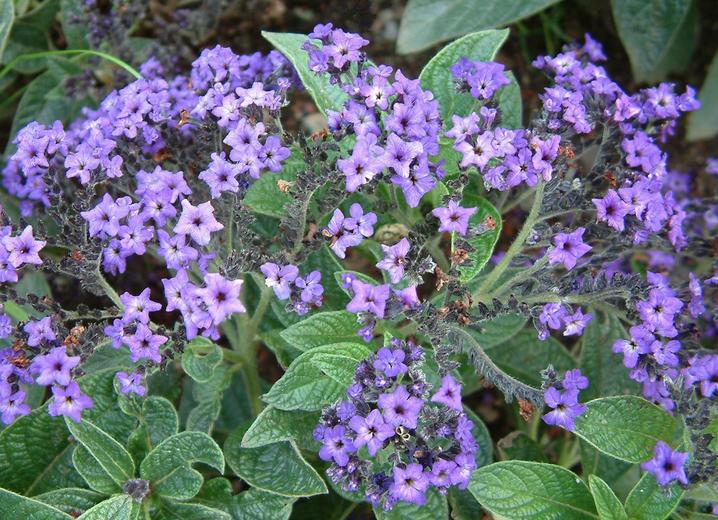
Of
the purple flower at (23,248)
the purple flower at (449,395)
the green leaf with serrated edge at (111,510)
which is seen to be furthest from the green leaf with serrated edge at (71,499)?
the purple flower at (449,395)

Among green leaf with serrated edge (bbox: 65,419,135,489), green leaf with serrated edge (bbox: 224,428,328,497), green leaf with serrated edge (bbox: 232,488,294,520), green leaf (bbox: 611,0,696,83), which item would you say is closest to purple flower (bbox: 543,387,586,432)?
green leaf with serrated edge (bbox: 224,428,328,497)

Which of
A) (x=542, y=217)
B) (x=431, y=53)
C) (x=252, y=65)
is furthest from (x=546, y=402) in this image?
(x=431, y=53)

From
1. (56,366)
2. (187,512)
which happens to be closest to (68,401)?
(56,366)

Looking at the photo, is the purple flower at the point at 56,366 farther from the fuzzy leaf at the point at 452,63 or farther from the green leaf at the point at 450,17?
the green leaf at the point at 450,17

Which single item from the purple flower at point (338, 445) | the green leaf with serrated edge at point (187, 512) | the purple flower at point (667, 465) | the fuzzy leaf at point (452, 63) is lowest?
the green leaf with serrated edge at point (187, 512)

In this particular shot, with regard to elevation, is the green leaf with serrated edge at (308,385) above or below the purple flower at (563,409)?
above

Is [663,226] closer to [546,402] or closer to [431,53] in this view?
[546,402]

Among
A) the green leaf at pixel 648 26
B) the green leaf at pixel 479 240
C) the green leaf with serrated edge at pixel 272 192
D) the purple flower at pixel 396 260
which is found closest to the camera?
the purple flower at pixel 396 260

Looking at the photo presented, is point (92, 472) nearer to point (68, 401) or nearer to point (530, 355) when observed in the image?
point (68, 401)
